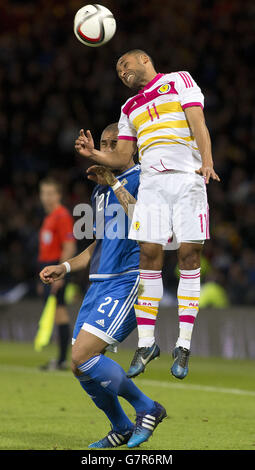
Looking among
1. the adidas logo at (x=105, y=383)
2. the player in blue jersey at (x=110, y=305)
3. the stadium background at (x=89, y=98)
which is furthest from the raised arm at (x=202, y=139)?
the stadium background at (x=89, y=98)

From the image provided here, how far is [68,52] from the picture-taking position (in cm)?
2127

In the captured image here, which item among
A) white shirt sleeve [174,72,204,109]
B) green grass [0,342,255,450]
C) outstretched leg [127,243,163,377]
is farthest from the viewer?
green grass [0,342,255,450]

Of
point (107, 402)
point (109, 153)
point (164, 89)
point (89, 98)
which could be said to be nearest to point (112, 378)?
point (107, 402)

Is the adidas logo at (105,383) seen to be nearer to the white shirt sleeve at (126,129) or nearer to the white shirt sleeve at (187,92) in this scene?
the white shirt sleeve at (126,129)

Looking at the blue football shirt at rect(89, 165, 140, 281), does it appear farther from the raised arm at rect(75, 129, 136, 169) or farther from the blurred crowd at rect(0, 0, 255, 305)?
the blurred crowd at rect(0, 0, 255, 305)

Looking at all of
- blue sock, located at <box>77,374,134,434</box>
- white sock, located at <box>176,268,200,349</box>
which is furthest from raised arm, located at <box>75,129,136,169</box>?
blue sock, located at <box>77,374,134,434</box>

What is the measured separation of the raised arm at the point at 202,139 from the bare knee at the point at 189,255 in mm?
435

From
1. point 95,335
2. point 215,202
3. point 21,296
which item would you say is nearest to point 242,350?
point 215,202

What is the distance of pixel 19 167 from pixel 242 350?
28.6 ft

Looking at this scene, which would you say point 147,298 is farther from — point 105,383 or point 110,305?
point 105,383

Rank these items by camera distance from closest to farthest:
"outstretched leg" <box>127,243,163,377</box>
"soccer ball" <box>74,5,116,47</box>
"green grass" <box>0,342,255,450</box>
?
"outstretched leg" <box>127,243,163,377</box> → "soccer ball" <box>74,5,116,47</box> → "green grass" <box>0,342,255,450</box>

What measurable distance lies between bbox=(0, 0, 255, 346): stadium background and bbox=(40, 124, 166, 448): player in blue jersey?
29.6 ft

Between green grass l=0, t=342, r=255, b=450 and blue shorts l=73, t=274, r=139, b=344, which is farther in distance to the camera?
green grass l=0, t=342, r=255, b=450

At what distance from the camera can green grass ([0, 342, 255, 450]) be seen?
6.57 metres
